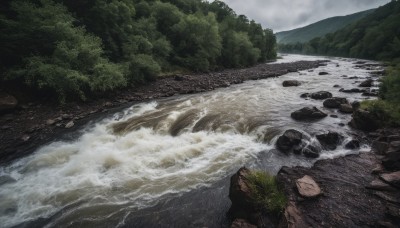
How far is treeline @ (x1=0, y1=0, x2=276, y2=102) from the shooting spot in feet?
55.8

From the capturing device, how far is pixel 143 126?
1484cm

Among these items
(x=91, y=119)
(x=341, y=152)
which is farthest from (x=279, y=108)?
(x=91, y=119)

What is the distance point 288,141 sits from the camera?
428 inches

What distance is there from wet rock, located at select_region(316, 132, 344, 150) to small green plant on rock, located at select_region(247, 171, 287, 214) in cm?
552

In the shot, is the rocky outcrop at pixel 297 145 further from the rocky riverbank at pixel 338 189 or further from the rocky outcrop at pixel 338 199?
the rocky outcrop at pixel 338 199

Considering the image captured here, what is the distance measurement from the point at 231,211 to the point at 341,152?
6950mm

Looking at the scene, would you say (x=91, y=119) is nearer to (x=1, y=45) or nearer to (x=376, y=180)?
(x=1, y=45)

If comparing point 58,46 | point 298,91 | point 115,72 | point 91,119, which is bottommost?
point 298,91

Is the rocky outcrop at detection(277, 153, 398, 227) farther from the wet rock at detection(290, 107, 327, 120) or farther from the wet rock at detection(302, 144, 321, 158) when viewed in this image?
the wet rock at detection(290, 107, 327, 120)

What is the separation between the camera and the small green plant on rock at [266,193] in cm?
614

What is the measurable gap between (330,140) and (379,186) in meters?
4.32

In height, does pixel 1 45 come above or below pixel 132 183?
above

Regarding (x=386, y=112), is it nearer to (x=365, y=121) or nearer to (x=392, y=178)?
(x=365, y=121)

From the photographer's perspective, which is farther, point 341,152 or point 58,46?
point 58,46
